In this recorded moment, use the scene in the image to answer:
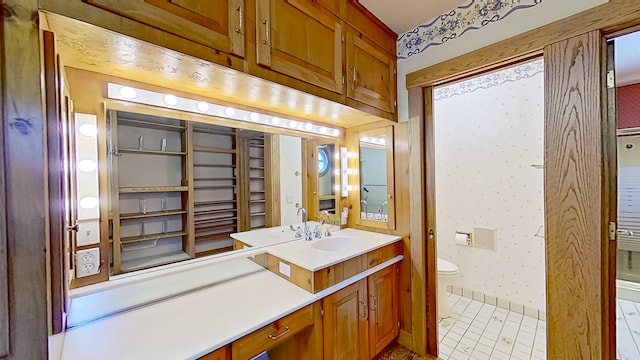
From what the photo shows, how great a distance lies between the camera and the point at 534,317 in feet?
8.09

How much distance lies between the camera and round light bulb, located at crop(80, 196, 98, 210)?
1.18 metres

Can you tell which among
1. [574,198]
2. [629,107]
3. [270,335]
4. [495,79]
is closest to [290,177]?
[270,335]

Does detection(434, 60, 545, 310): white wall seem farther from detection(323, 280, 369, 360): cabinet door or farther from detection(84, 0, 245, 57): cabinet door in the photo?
detection(84, 0, 245, 57): cabinet door

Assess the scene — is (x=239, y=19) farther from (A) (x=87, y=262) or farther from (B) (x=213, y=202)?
(A) (x=87, y=262)

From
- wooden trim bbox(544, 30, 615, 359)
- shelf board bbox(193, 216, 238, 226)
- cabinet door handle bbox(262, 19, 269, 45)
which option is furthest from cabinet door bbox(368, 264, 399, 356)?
cabinet door handle bbox(262, 19, 269, 45)

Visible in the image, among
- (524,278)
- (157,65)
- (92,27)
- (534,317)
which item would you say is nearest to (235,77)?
(157,65)

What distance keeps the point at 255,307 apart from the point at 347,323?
659 mm

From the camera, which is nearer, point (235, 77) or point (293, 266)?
point (235, 77)

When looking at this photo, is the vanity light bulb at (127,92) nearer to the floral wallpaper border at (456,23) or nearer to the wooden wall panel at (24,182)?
the wooden wall panel at (24,182)

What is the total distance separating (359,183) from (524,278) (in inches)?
73.7

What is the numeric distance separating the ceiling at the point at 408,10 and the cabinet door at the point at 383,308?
186cm

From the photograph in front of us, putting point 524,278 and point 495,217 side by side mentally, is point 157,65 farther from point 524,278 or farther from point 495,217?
point 524,278

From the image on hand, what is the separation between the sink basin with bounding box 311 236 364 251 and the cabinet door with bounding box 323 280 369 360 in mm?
403

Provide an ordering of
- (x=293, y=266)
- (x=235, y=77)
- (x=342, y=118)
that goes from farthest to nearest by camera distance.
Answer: (x=342, y=118) → (x=293, y=266) → (x=235, y=77)
